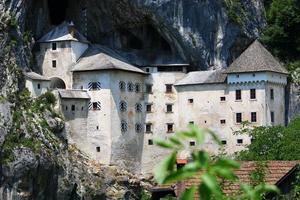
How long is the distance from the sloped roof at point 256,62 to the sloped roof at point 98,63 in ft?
26.0

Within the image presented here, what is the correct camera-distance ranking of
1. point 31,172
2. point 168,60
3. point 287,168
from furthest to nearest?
point 168,60 → point 31,172 → point 287,168

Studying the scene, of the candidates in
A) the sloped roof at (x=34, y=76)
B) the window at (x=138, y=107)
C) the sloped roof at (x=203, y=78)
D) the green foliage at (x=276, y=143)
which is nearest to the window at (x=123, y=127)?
the window at (x=138, y=107)

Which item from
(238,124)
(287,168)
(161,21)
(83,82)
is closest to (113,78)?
(83,82)

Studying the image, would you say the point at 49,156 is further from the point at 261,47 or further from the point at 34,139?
the point at 261,47

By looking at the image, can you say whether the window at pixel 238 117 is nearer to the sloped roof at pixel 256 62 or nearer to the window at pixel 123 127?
the sloped roof at pixel 256 62

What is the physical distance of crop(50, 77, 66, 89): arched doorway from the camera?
65262mm

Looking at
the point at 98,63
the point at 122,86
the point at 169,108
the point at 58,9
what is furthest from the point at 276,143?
the point at 58,9

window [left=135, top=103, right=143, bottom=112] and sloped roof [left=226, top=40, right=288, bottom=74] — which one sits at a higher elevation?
sloped roof [left=226, top=40, right=288, bottom=74]

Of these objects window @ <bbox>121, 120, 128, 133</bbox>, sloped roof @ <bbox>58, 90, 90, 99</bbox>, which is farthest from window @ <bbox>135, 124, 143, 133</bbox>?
sloped roof @ <bbox>58, 90, 90, 99</bbox>

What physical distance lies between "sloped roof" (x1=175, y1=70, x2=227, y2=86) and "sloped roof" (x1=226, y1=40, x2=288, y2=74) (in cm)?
154

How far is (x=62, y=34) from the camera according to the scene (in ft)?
213

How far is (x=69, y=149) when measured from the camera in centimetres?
6269

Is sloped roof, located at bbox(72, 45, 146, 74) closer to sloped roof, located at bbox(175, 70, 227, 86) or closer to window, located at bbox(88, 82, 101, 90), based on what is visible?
window, located at bbox(88, 82, 101, 90)

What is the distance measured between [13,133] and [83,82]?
7.73 m
